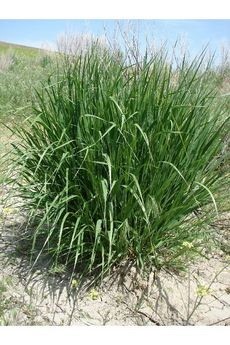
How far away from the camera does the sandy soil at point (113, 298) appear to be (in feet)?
7.10

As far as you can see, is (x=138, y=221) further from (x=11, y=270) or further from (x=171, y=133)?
(x=11, y=270)

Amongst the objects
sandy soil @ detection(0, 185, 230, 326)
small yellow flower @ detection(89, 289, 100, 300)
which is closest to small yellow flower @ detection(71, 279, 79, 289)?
sandy soil @ detection(0, 185, 230, 326)

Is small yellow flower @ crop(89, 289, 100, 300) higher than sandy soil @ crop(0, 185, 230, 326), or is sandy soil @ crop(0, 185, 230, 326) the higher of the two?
small yellow flower @ crop(89, 289, 100, 300)

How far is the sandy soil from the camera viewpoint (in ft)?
7.10

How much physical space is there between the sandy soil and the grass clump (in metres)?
0.12

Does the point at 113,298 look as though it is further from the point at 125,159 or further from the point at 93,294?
the point at 125,159

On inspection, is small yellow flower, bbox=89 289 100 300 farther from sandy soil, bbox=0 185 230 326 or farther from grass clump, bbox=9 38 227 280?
grass clump, bbox=9 38 227 280

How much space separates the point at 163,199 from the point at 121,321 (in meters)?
0.70

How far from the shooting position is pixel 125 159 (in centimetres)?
223

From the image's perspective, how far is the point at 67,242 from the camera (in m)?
2.42

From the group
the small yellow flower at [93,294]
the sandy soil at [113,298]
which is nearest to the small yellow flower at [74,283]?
the sandy soil at [113,298]

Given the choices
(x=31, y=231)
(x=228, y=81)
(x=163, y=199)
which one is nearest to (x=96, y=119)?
(x=163, y=199)

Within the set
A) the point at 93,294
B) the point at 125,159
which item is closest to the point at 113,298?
the point at 93,294

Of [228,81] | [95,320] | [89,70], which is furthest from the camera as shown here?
[228,81]
